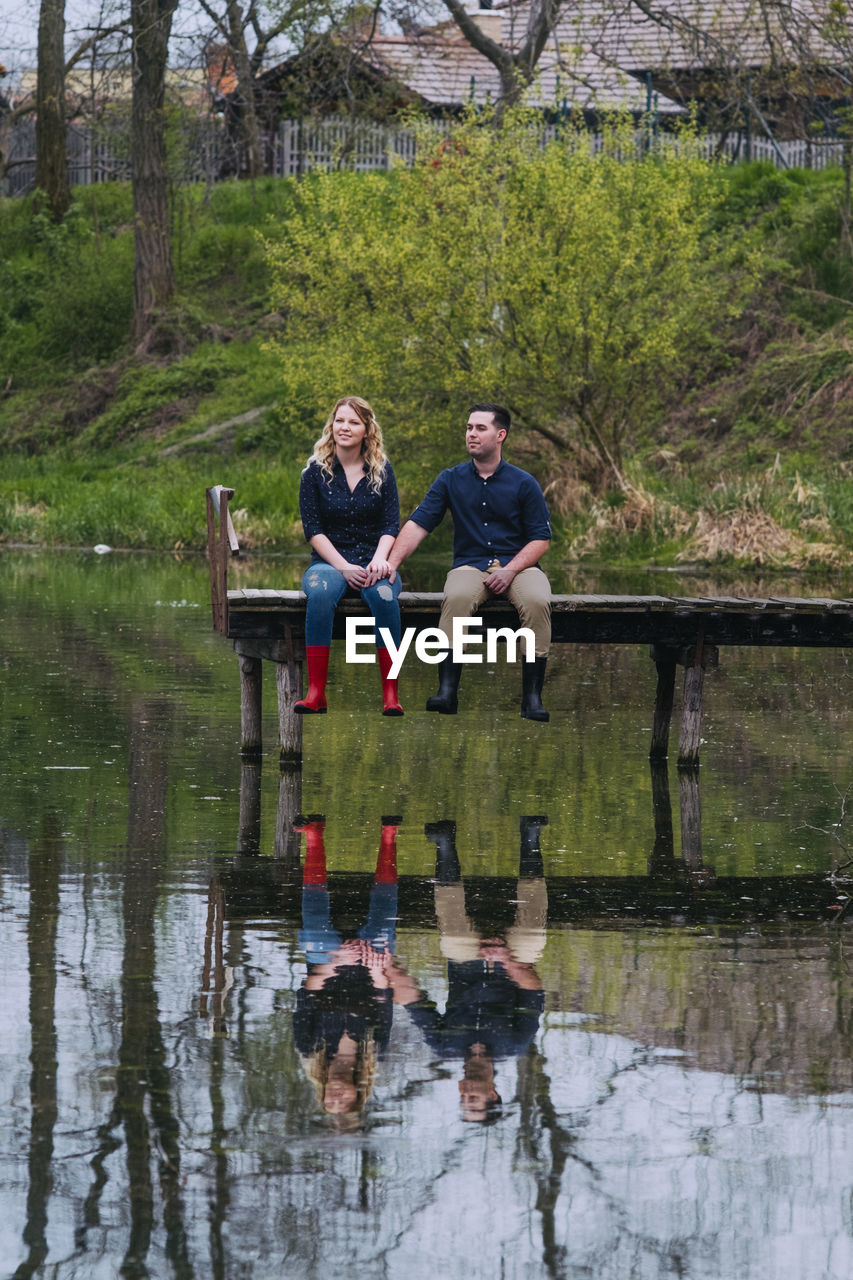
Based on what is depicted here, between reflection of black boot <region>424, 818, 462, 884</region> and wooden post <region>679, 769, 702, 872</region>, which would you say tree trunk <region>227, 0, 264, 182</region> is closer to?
wooden post <region>679, 769, 702, 872</region>

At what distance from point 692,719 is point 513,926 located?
3.97m

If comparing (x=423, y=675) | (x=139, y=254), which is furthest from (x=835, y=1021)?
(x=139, y=254)

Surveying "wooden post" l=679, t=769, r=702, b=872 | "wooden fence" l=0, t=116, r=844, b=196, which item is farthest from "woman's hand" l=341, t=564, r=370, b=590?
"wooden fence" l=0, t=116, r=844, b=196

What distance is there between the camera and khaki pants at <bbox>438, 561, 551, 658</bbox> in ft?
30.9

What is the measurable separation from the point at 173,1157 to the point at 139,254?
126 feet

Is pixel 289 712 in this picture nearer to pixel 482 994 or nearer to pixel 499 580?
pixel 499 580

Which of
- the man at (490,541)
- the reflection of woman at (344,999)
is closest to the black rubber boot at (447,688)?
the man at (490,541)

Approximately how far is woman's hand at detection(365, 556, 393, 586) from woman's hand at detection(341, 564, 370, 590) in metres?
0.02

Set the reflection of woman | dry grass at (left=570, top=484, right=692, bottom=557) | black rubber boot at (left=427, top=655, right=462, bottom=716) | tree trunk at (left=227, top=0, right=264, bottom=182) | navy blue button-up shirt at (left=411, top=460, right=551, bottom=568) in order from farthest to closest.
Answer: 1. tree trunk at (left=227, top=0, right=264, bottom=182)
2. dry grass at (left=570, top=484, right=692, bottom=557)
3. navy blue button-up shirt at (left=411, top=460, right=551, bottom=568)
4. black rubber boot at (left=427, top=655, right=462, bottom=716)
5. the reflection of woman

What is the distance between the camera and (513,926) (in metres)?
6.07

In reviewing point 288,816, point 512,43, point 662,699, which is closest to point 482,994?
point 288,816

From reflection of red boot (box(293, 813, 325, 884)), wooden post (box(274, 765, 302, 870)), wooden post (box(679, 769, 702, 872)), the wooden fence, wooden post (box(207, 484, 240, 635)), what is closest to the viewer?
reflection of red boot (box(293, 813, 325, 884))

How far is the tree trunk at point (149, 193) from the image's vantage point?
3862 centimetres

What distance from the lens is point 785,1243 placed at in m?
3.65
